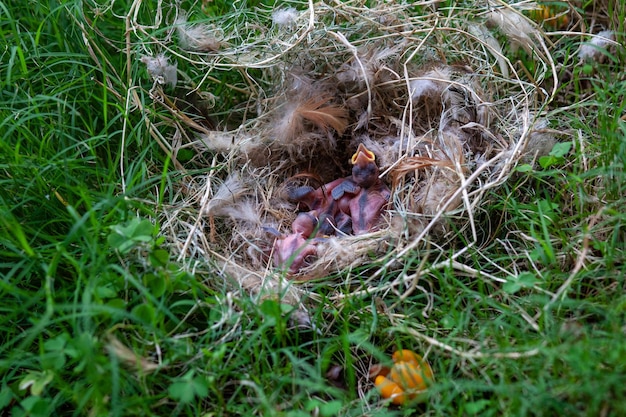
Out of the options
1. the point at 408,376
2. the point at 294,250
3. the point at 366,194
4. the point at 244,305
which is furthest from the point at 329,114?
the point at 408,376

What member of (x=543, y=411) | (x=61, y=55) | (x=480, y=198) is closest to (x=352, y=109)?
(x=480, y=198)

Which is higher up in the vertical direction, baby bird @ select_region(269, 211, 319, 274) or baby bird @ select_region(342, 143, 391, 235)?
baby bird @ select_region(342, 143, 391, 235)

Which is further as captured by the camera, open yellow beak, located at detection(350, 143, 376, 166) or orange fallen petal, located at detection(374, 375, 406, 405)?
open yellow beak, located at detection(350, 143, 376, 166)

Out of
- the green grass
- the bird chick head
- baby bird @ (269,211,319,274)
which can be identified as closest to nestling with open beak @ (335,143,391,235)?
the bird chick head

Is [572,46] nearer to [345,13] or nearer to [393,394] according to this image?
[345,13]

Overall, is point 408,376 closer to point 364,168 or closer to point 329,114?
point 364,168

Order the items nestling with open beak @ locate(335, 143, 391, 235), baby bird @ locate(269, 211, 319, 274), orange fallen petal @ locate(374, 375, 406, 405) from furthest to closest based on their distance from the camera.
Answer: nestling with open beak @ locate(335, 143, 391, 235), baby bird @ locate(269, 211, 319, 274), orange fallen petal @ locate(374, 375, 406, 405)

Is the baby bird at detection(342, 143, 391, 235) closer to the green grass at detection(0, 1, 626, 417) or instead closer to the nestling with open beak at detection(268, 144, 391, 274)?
the nestling with open beak at detection(268, 144, 391, 274)
